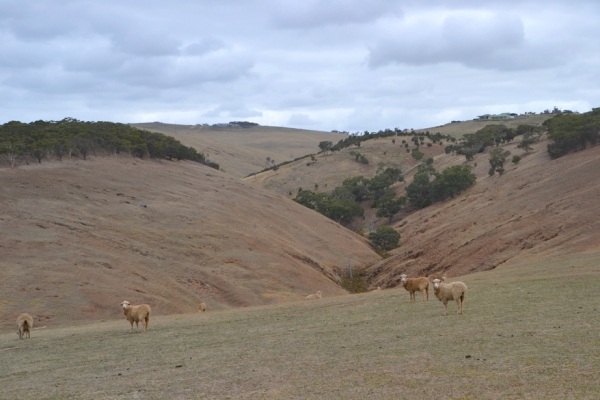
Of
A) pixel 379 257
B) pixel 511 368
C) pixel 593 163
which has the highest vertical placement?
pixel 593 163

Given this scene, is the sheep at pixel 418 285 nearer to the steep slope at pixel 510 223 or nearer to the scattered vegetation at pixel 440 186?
the steep slope at pixel 510 223

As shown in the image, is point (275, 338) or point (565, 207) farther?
point (565, 207)

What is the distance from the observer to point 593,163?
65625 mm

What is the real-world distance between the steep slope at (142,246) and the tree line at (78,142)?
282 centimetres

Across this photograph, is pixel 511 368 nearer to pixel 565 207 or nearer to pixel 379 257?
pixel 565 207

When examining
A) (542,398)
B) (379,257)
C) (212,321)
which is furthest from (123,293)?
(379,257)

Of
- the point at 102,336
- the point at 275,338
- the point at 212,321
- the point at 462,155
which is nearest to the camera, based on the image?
the point at 275,338

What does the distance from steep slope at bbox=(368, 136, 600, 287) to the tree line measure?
3326 cm

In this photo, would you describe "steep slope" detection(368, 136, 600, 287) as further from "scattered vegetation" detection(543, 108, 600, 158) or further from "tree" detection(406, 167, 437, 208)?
"tree" detection(406, 167, 437, 208)

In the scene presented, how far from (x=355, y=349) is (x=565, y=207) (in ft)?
138

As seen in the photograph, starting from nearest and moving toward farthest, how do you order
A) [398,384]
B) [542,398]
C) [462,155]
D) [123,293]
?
1. [542,398]
2. [398,384]
3. [123,293]
4. [462,155]

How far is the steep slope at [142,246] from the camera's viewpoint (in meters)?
→ 40.7

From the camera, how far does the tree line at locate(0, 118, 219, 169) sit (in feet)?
217

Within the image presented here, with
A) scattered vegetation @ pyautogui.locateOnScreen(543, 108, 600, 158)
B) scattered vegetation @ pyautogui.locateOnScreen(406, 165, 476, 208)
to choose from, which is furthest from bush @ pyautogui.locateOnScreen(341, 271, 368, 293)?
scattered vegetation @ pyautogui.locateOnScreen(543, 108, 600, 158)
